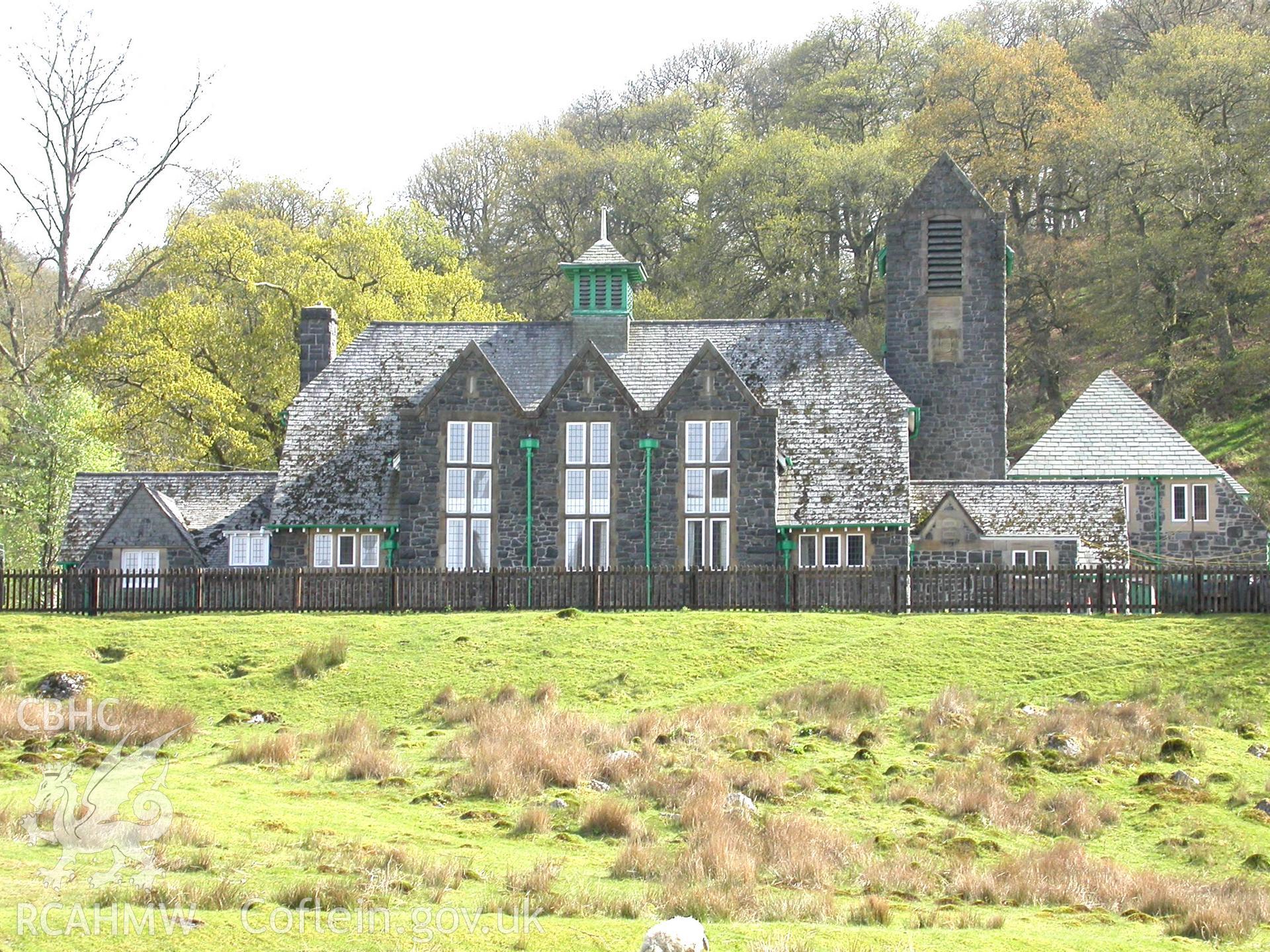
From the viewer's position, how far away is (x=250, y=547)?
46625mm

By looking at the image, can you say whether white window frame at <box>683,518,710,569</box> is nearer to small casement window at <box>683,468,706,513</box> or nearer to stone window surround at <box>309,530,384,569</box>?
small casement window at <box>683,468,706,513</box>

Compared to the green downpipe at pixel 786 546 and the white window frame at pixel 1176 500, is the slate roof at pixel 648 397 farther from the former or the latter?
the white window frame at pixel 1176 500

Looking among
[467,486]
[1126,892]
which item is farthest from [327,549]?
[1126,892]

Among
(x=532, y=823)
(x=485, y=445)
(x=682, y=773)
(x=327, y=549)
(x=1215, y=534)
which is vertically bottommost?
(x=532, y=823)

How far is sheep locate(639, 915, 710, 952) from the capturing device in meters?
15.2

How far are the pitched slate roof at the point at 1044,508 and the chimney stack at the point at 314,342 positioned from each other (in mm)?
19255

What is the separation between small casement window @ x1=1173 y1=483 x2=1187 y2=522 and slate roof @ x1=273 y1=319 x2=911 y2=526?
9.52m

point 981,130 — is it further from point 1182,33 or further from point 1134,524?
point 1134,524

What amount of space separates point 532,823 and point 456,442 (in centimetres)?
2433

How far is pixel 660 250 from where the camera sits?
83000 millimetres

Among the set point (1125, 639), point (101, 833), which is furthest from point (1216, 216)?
point (101, 833)

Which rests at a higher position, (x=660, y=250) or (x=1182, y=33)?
(x=1182, y=33)

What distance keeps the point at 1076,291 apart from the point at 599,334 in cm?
3624

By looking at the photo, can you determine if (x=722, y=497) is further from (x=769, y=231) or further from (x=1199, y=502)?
(x=769, y=231)
